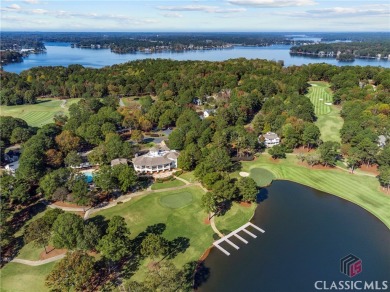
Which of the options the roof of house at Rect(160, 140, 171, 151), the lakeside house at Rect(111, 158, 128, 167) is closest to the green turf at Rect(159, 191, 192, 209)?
the lakeside house at Rect(111, 158, 128, 167)

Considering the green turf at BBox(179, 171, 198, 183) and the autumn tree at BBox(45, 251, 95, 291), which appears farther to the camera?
the green turf at BBox(179, 171, 198, 183)

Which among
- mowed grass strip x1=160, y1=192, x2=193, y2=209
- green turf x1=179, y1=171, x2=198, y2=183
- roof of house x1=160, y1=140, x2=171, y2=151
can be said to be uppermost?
roof of house x1=160, y1=140, x2=171, y2=151

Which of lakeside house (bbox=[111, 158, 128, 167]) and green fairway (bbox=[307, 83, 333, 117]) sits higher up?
green fairway (bbox=[307, 83, 333, 117])

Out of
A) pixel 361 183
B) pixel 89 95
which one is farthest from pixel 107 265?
pixel 89 95

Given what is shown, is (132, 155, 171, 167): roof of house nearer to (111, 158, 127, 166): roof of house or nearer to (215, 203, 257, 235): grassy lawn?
(111, 158, 127, 166): roof of house

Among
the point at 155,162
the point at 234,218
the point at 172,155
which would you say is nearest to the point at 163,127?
the point at 172,155

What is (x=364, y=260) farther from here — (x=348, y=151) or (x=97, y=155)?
(x=97, y=155)
